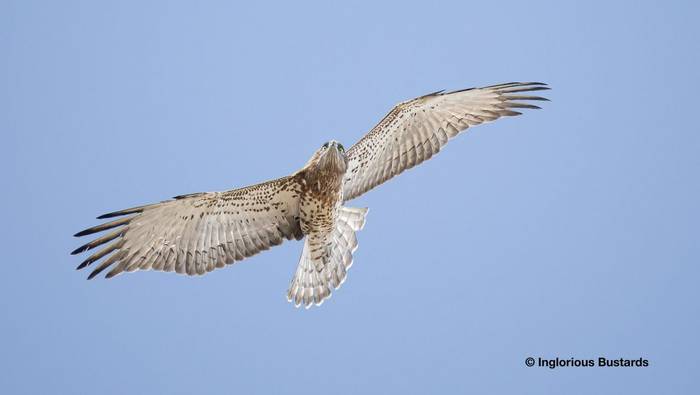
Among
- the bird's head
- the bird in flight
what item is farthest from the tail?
the bird's head

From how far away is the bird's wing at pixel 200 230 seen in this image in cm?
1299

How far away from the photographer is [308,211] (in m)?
13.4

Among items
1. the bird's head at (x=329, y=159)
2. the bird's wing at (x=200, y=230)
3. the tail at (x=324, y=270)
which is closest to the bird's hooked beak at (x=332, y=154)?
the bird's head at (x=329, y=159)

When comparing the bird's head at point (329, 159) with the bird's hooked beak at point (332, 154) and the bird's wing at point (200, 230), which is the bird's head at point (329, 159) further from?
the bird's wing at point (200, 230)

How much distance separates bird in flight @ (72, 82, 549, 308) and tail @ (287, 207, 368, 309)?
0.01 metres

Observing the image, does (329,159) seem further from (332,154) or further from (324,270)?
(324,270)

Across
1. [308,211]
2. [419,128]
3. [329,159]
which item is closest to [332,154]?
[329,159]

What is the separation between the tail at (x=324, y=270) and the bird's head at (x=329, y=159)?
1332 millimetres

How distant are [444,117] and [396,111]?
2.35 ft

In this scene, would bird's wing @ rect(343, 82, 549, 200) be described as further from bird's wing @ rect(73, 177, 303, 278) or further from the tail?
bird's wing @ rect(73, 177, 303, 278)

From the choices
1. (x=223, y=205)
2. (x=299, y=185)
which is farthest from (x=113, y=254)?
(x=299, y=185)

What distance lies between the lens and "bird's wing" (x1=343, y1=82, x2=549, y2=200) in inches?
548

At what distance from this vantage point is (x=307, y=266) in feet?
47.2

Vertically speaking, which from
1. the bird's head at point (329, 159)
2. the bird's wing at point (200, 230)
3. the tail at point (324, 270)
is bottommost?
the tail at point (324, 270)
